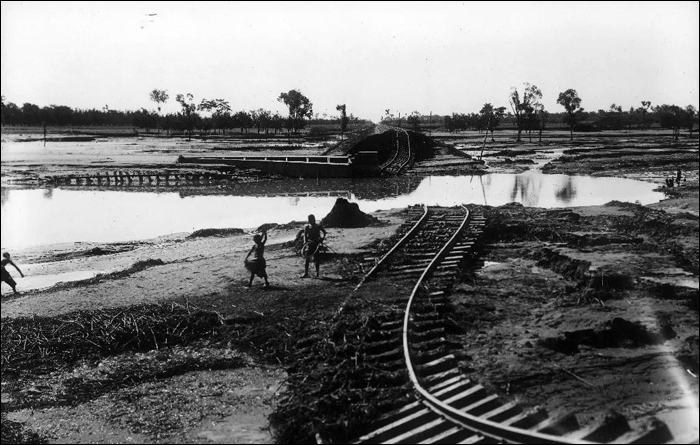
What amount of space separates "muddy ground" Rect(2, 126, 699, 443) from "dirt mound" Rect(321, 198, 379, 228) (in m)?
3.06

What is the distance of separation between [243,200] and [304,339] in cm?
2374

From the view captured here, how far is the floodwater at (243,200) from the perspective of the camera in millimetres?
24500

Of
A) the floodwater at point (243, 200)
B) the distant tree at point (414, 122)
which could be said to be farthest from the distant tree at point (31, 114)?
the floodwater at point (243, 200)

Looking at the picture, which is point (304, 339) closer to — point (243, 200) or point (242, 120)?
point (243, 200)

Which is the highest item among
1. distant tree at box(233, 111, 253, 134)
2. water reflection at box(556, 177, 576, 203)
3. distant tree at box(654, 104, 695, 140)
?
distant tree at box(233, 111, 253, 134)

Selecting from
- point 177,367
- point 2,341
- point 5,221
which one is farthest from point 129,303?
point 5,221

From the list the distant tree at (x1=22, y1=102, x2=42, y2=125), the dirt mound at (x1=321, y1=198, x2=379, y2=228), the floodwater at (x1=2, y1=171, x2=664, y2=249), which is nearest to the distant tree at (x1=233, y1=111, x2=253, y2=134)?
the distant tree at (x1=22, y1=102, x2=42, y2=125)

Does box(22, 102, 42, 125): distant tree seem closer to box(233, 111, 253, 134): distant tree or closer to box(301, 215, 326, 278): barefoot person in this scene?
box(233, 111, 253, 134): distant tree

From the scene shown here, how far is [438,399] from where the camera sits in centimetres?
709

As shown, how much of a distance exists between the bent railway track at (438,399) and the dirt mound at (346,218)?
670 centimetres

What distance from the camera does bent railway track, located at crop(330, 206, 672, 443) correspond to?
5.89 metres

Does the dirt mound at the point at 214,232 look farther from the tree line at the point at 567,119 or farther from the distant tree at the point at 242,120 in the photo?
the distant tree at the point at 242,120

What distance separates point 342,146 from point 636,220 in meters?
42.5

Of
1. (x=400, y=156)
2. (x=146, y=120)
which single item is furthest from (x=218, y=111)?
(x=400, y=156)
